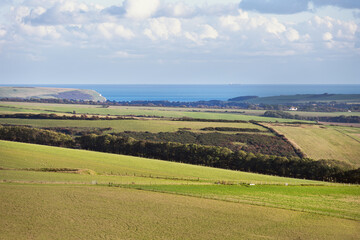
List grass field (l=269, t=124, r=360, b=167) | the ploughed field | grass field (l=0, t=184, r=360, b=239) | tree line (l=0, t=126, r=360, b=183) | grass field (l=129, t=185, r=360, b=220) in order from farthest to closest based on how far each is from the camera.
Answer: grass field (l=269, t=124, r=360, b=167), tree line (l=0, t=126, r=360, b=183), grass field (l=129, t=185, r=360, b=220), the ploughed field, grass field (l=0, t=184, r=360, b=239)

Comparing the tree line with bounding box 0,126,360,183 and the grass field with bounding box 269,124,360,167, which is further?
the grass field with bounding box 269,124,360,167

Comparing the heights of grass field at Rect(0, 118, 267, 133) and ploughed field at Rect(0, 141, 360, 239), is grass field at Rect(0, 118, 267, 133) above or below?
above

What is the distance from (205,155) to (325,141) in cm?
3427

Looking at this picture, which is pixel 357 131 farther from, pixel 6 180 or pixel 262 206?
pixel 6 180

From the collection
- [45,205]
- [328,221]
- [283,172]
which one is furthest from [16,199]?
[283,172]

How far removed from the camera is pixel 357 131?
4146 inches

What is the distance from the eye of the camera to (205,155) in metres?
67.2

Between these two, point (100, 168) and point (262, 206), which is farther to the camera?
point (100, 168)

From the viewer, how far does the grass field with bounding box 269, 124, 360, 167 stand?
78625 millimetres

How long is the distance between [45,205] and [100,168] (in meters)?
20.6

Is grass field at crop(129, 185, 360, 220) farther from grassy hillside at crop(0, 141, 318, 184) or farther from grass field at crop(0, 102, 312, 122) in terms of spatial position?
grass field at crop(0, 102, 312, 122)

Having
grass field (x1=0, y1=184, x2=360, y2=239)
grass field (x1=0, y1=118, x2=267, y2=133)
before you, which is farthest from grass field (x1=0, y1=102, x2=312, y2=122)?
grass field (x1=0, y1=184, x2=360, y2=239)

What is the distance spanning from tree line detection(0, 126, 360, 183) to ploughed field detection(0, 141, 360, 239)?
983 centimetres

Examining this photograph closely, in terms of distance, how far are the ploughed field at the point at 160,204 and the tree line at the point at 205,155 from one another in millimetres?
9829
